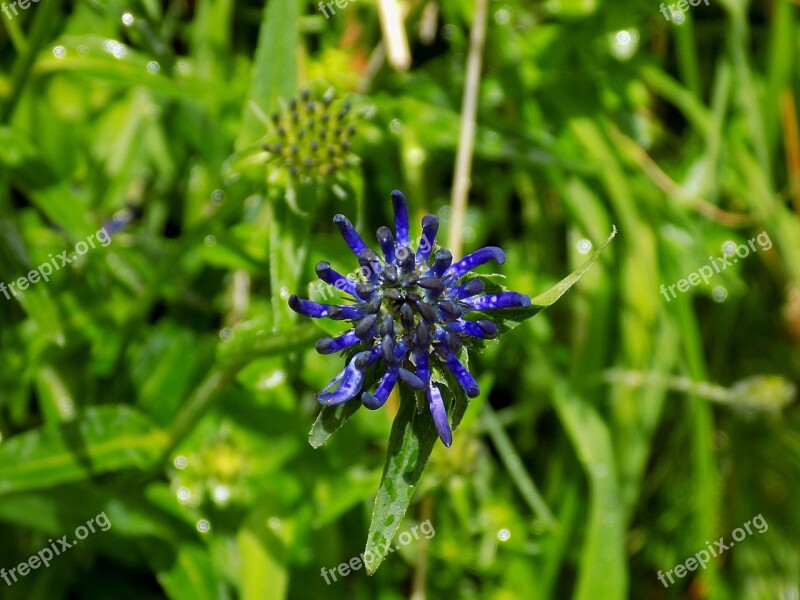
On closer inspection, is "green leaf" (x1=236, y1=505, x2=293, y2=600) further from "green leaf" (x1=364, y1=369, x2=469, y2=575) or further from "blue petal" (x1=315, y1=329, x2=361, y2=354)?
"blue petal" (x1=315, y1=329, x2=361, y2=354)

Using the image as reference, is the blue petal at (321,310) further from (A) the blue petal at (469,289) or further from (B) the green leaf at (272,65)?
(B) the green leaf at (272,65)

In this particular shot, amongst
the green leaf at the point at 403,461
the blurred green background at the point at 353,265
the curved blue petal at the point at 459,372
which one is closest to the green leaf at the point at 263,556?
the blurred green background at the point at 353,265

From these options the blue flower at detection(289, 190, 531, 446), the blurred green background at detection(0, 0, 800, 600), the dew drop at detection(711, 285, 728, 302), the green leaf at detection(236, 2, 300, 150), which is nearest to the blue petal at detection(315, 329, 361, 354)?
the blue flower at detection(289, 190, 531, 446)

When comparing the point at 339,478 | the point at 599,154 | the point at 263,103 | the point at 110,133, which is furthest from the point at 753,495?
the point at 110,133

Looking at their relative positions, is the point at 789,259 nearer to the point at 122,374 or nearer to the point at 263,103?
the point at 263,103

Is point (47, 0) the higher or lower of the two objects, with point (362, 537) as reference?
higher

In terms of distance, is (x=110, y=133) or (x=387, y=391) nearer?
(x=387, y=391)
